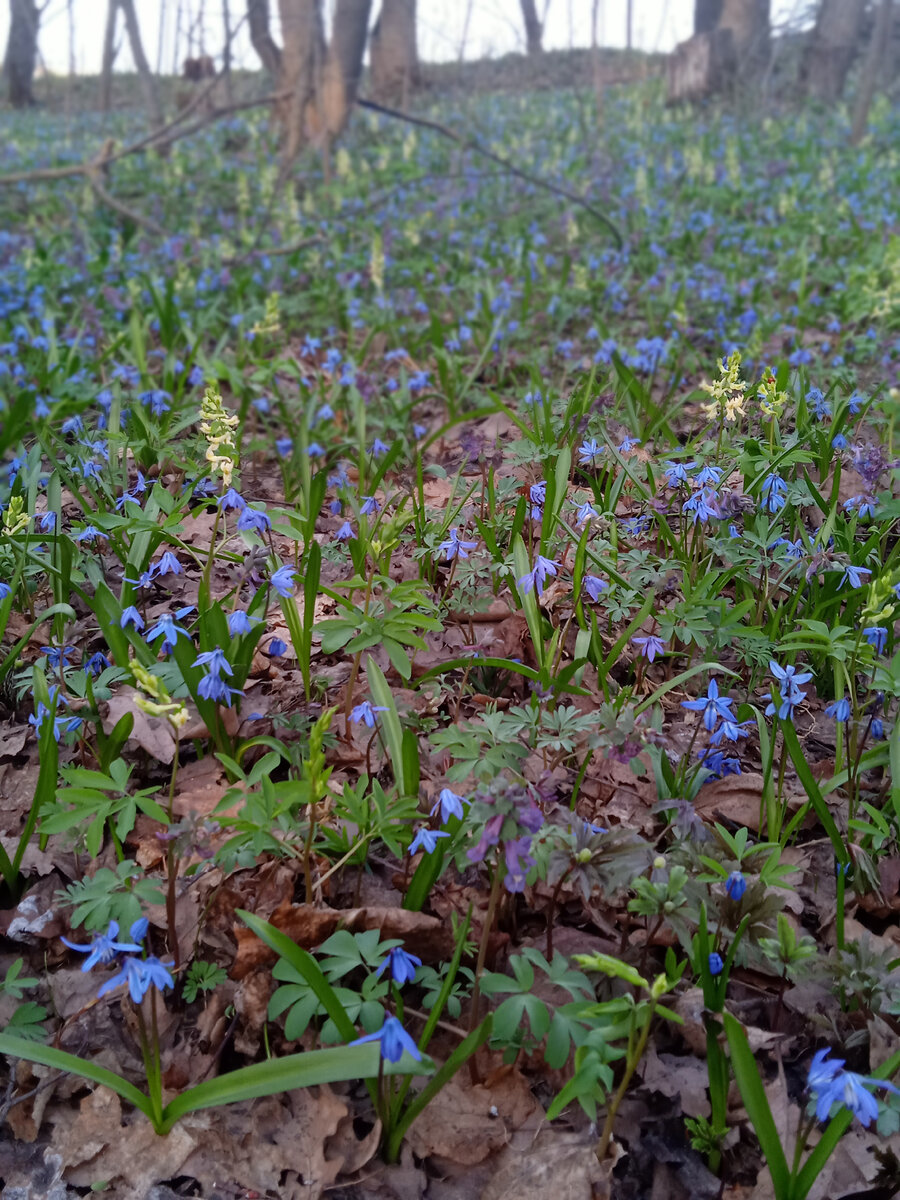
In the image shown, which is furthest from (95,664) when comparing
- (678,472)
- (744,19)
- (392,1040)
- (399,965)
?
(744,19)

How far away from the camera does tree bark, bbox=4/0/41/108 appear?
21891mm

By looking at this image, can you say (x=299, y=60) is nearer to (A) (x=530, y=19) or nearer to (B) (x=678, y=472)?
(B) (x=678, y=472)

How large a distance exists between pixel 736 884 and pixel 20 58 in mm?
28247

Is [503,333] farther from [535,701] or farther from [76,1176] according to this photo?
[76,1176]

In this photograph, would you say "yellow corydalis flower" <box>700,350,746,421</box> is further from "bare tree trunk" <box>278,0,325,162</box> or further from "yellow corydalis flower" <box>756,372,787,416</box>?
"bare tree trunk" <box>278,0,325,162</box>

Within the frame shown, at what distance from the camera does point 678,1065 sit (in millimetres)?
1577

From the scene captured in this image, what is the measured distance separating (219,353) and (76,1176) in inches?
176

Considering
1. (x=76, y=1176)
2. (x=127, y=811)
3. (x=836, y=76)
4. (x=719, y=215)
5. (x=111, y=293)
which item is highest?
(x=836, y=76)

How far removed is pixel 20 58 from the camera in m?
22.6

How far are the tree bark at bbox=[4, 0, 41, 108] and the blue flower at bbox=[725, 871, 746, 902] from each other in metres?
27.1

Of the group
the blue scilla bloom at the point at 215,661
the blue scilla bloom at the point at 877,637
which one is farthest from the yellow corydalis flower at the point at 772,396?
the blue scilla bloom at the point at 215,661

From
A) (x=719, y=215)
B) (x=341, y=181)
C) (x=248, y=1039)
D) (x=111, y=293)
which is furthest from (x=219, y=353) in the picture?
(x=341, y=181)

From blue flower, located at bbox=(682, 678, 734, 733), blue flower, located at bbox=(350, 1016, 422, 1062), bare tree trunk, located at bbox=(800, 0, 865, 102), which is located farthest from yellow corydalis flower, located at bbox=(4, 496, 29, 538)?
bare tree trunk, located at bbox=(800, 0, 865, 102)

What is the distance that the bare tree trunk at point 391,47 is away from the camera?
14.6 metres
